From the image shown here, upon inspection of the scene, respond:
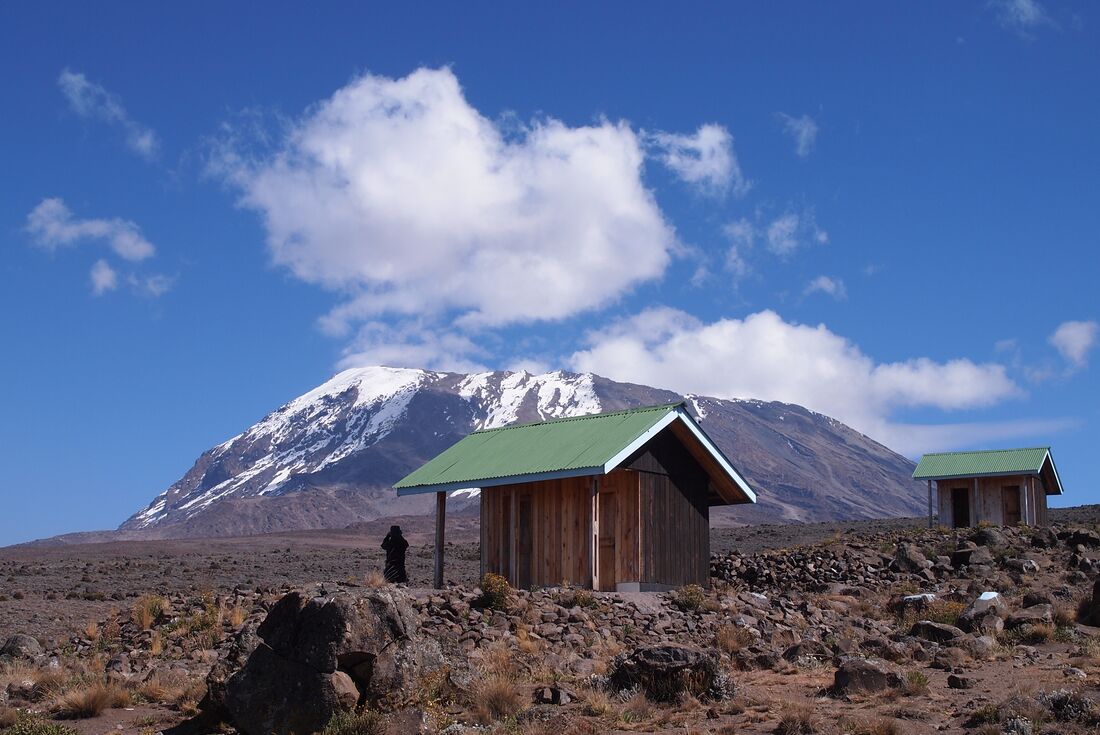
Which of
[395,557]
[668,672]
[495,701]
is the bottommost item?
[495,701]

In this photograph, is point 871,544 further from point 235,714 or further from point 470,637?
point 235,714

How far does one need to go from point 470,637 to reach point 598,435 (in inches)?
267

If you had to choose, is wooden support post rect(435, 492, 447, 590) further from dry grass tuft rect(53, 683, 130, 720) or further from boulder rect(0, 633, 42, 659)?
dry grass tuft rect(53, 683, 130, 720)

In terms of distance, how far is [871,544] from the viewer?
34906mm

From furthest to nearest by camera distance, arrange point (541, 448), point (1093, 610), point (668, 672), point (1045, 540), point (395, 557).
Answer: point (1045, 540), point (395, 557), point (541, 448), point (1093, 610), point (668, 672)

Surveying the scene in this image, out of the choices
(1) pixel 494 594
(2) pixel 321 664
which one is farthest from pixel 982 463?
(2) pixel 321 664

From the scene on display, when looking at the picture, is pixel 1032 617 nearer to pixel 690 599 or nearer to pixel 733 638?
pixel 733 638

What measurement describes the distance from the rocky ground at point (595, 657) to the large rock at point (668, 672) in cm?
2

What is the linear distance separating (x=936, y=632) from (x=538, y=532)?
8.64 metres

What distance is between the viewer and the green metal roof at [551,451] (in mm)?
23531

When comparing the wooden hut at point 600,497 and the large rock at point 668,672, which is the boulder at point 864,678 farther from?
the wooden hut at point 600,497

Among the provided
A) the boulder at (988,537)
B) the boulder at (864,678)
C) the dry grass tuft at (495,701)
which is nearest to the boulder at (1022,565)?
the boulder at (988,537)

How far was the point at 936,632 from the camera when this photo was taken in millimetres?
19109

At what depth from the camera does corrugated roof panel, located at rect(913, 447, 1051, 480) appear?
43.2m
